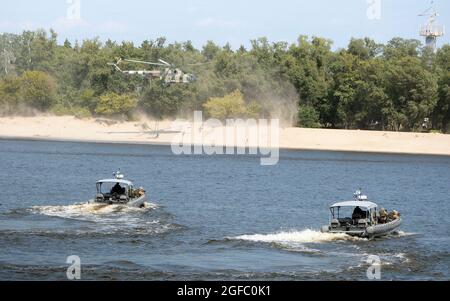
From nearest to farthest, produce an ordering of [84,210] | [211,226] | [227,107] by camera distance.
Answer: [211,226] → [84,210] → [227,107]

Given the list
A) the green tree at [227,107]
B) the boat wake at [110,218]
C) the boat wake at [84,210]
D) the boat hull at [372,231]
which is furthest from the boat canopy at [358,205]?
the green tree at [227,107]

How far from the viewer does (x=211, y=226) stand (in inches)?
2136

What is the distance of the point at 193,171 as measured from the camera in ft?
346

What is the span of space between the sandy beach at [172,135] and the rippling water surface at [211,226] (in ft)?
140

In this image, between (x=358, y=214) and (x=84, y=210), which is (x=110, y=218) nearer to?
(x=84, y=210)

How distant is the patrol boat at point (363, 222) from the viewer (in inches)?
1925

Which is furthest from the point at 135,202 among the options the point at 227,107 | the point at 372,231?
the point at 227,107

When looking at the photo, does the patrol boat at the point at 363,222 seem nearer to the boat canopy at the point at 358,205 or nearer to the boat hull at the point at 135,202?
the boat canopy at the point at 358,205

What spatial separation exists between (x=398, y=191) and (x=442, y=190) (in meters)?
5.86

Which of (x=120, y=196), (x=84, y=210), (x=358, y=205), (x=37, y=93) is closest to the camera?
(x=358, y=205)

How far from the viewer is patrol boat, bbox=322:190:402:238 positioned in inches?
1925

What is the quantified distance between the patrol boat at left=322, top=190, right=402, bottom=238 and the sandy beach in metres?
96.2

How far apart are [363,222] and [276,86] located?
386 ft
